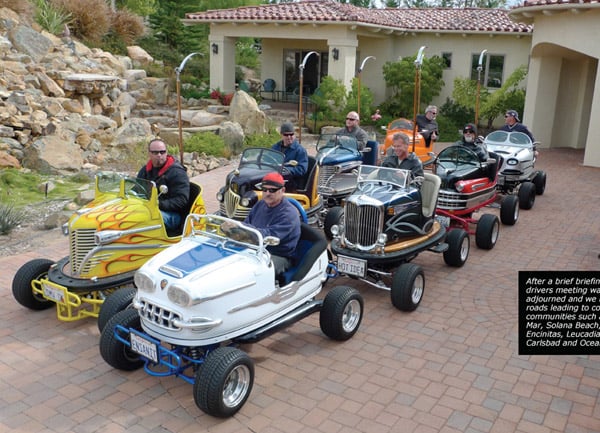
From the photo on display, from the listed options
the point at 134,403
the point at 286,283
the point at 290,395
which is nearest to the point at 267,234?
the point at 286,283

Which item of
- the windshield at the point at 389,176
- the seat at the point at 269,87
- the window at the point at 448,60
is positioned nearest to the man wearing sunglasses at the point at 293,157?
the windshield at the point at 389,176

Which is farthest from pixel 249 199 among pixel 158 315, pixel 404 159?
pixel 158 315

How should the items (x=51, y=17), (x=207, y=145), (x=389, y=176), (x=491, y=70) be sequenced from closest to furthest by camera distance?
(x=389, y=176) → (x=207, y=145) → (x=51, y=17) → (x=491, y=70)

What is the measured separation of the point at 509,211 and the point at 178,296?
7592 mm

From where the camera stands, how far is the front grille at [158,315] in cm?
500

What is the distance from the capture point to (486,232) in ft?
30.6

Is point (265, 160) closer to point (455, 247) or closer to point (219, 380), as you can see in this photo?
point (455, 247)

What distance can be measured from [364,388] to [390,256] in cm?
220

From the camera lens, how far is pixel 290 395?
5.37 m

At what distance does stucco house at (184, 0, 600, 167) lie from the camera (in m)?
17.1

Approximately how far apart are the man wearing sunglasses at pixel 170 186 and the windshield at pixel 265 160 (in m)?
1.97

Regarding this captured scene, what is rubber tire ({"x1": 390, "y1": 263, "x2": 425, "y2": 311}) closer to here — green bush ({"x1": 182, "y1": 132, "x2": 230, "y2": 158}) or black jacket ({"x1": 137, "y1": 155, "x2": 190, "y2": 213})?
black jacket ({"x1": 137, "y1": 155, "x2": 190, "y2": 213})

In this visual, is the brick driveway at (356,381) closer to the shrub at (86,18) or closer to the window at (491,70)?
the window at (491,70)

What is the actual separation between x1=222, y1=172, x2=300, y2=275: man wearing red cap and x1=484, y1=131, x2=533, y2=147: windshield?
8.10 m
